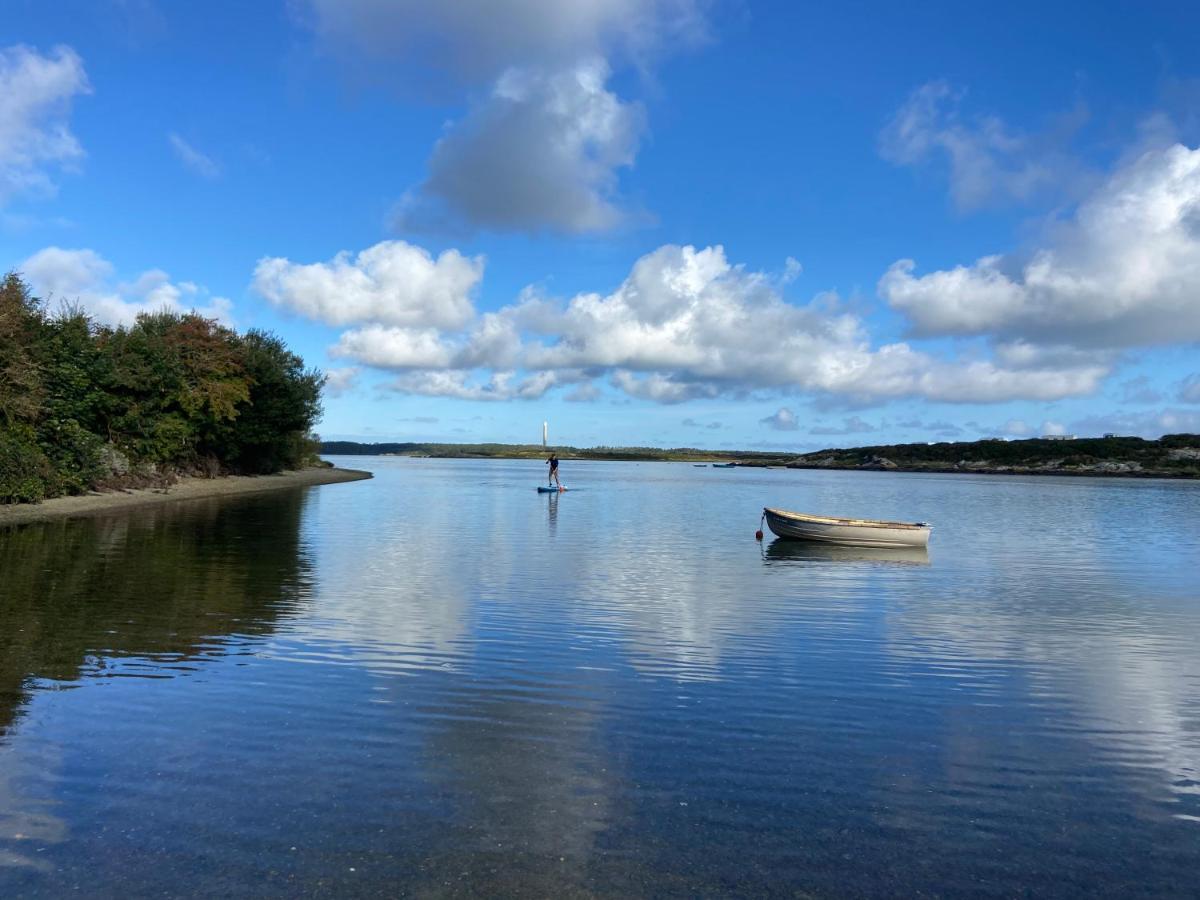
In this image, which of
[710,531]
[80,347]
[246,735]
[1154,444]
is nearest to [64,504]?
[80,347]

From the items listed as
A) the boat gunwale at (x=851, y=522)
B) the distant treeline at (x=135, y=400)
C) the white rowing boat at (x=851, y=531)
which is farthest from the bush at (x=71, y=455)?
the boat gunwale at (x=851, y=522)

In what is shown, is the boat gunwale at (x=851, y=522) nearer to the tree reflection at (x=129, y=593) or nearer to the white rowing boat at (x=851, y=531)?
the white rowing boat at (x=851, y=531)

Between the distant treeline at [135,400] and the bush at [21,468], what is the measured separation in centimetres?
6

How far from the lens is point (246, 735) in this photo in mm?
9156

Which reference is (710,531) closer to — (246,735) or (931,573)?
(931,573)

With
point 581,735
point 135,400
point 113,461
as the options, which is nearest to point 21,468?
point 113,461

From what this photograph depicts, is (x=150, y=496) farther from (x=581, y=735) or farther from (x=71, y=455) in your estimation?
(x=581, y=735)

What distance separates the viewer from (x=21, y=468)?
118 ft

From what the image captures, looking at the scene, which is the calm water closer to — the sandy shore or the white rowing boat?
the white rowing boat

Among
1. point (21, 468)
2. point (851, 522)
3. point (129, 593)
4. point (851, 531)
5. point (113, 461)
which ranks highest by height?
point (113, 461)

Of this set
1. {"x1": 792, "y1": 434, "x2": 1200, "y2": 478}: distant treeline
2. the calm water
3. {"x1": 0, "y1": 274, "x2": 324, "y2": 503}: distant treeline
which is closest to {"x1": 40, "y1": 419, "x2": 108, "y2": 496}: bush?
{"x1": 0, "y1": 274, "x2": 324, "y2": 503}: distant treeline

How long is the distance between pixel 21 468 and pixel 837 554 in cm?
3348

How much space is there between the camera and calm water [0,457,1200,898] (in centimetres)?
641

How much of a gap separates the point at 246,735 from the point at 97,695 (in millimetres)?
2688
